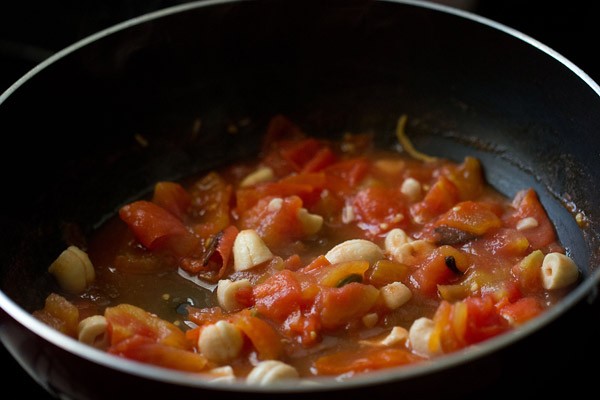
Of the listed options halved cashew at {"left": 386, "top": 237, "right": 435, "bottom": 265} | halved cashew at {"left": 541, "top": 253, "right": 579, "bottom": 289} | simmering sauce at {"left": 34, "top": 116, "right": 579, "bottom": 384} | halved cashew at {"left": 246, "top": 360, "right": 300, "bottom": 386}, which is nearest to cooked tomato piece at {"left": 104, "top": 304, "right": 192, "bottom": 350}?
simmering sauce at {"left": 34, "top": 116, "right": 579, "bottom": 384}

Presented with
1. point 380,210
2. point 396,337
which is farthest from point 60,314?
point 380,210

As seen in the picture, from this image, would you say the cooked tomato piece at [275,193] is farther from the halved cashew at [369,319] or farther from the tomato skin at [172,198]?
the halved cashew at [369,319]

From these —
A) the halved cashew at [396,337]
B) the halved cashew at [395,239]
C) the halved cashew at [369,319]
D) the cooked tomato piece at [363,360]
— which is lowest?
the cooked tomato piece at [363,360]

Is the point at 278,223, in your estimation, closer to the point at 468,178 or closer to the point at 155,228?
the point at 155,228

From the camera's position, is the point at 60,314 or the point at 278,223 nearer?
the point at 60,314

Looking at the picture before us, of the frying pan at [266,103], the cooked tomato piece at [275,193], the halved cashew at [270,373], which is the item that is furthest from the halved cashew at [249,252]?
the frying pan at [266,103]

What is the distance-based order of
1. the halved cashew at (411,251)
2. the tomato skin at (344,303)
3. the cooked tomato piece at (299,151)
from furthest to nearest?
the cooked tomato piece at (299,151)
the halved cashew at (411,251)
the tomato skin at (344,303)

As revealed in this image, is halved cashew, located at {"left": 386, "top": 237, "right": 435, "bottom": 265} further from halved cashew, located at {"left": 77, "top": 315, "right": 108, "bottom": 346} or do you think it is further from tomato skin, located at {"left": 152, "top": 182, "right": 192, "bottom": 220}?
halved cashew, located at {"left": 77, "top": 315, "right": 108, "bottom": 346}
